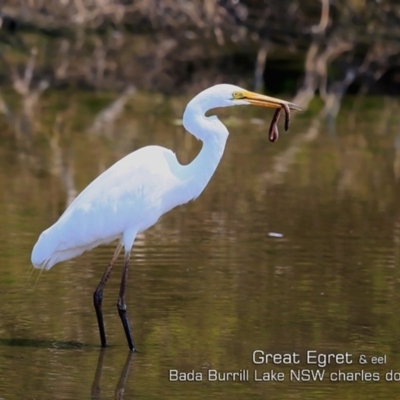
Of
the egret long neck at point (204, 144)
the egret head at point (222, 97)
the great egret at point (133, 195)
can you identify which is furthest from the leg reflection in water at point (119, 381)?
the egret head at point (222, 97)

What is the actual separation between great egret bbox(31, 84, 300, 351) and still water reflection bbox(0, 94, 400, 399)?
0.43m

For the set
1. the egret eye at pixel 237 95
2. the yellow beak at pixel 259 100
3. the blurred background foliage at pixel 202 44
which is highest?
the blurred background foliage at pixel 202 44

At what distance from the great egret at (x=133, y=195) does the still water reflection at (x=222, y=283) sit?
43 centimetres

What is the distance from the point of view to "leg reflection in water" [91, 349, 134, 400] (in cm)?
510

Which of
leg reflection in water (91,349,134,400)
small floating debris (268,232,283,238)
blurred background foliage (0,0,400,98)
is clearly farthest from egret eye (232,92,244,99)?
blurred background foliage (0,0,400,98)

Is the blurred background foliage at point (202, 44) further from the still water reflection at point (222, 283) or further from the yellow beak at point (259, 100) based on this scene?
the yellow beak at point (259, 100)

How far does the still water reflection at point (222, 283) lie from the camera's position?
5.41 meters

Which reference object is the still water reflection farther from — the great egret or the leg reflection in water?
the great egret

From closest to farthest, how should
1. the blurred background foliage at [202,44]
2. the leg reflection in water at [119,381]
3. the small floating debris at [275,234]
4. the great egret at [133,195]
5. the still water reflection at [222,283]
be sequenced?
the leg reflection in water at [119,381]
the still water reflection at [222,283]
the great egret at [133,195]
the small floating debris at [275,234]
the blurred background foliage at [202,44]

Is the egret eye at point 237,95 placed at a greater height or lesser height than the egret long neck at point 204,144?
greater

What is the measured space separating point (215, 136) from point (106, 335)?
1239mm

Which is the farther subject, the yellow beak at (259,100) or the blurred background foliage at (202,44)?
the blurred background foliage at (202,44)

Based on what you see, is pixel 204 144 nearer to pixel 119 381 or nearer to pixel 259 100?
pixel 259 100

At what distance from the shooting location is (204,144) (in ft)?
19.7
